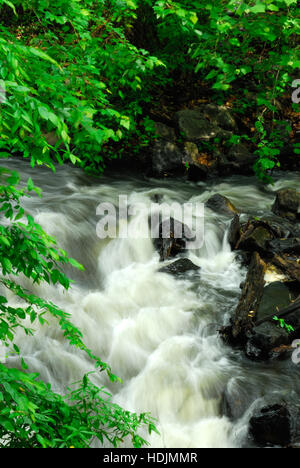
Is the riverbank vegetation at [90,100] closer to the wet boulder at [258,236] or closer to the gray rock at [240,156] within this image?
the gray rock at [240,156]

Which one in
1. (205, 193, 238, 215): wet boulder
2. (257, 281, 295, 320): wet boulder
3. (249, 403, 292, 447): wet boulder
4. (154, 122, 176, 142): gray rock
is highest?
(154, 122, 176, 142): gray rock

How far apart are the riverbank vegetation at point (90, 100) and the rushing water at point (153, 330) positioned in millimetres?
336

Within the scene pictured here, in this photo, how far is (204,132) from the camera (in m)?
10.3

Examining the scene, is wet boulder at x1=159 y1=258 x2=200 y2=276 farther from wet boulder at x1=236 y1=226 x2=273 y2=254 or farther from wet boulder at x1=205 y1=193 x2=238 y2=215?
wet boulder at x1=205 y1=193 x2=238 y2=215

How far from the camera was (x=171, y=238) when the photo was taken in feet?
22.2

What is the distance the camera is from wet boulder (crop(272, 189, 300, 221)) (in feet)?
25.9

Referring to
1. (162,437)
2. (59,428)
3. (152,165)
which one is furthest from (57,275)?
(152,165)

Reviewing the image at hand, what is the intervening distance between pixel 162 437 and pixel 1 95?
337 cm

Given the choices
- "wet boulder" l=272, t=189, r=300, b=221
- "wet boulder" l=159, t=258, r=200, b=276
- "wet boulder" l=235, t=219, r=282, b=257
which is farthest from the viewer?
"wet boulder" l=272, t=189, r=300, b=221

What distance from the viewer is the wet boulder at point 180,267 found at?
6.31 m

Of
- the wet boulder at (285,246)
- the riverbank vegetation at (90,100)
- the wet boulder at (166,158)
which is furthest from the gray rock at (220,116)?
the wet boulder at (285,246)

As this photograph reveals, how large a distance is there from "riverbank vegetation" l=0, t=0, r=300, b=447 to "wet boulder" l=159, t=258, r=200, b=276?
1.62 metres

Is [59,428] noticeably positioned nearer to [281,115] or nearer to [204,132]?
[204,132]

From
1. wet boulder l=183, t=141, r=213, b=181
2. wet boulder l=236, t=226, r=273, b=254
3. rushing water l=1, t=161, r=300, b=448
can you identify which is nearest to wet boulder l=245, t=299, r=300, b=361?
rushing water l=1, t=161, r=300, b=448
